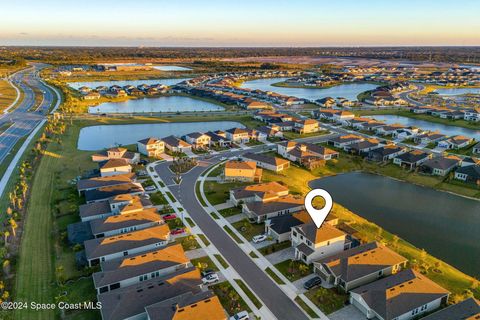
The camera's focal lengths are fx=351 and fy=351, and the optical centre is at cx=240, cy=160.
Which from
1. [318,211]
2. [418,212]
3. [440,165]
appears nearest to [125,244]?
[318,211]

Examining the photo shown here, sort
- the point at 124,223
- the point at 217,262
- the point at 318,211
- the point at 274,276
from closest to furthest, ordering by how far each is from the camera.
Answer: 1. the point at 274,276
2. the point at 217,262
3. the point at 318,211
4. the point at 124,223

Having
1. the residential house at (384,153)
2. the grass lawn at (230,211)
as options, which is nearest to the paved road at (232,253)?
the grass lawn at (230,211)

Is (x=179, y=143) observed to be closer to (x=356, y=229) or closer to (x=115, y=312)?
(x=356, y=229)

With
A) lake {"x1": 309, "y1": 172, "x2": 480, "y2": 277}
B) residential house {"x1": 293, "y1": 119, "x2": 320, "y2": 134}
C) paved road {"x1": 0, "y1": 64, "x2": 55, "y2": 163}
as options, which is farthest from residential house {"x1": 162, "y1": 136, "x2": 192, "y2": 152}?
paved road {"x1": 0, "y1": 64, "x2": 55, "y2": 163}

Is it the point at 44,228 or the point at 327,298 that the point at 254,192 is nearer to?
the point at 327,298

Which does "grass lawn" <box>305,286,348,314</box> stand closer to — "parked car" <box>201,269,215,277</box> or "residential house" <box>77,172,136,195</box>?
"parked car" <box>201,269,215,277</box>

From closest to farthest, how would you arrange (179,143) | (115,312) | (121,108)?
(115,312), (179,143), (121,108)

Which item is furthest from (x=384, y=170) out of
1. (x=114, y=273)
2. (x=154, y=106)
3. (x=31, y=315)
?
(x=154, y=106)
